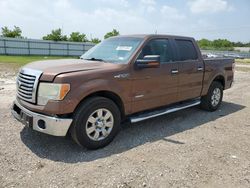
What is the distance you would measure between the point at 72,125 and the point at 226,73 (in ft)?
16.0

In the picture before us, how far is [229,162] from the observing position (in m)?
4.04

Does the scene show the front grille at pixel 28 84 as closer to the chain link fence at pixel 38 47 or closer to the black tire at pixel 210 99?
the black tire at pixel 210 99

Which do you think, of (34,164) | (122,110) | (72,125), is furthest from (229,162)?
(34,164)

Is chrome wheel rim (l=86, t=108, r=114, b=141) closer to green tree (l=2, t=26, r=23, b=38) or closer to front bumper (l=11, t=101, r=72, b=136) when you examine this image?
front bumper (l=11, t=101, r=72, b=136)

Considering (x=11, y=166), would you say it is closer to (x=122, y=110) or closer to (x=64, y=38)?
(x=122, y=110)

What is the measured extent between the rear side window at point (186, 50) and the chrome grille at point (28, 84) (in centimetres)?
311

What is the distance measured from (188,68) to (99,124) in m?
2.57

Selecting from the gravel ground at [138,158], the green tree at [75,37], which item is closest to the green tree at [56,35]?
the green tree at [75,37]

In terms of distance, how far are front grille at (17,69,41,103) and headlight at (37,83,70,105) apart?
0.13 meters

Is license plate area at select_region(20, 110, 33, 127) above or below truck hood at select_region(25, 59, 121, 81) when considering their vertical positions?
below

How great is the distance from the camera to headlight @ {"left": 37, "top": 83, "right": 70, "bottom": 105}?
3758 mm

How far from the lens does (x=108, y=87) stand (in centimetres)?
425

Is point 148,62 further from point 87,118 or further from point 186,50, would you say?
point 186,50

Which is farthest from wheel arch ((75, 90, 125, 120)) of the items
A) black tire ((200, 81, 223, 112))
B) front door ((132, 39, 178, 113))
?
black tire ((200, 81, 223, 112))
